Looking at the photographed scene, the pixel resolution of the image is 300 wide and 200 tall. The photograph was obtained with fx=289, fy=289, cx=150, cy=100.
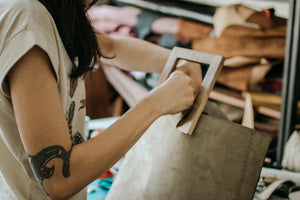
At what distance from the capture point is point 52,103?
52 cm

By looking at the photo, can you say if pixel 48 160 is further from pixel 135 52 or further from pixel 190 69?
pixel 135 52

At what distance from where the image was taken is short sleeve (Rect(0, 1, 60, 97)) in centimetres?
50

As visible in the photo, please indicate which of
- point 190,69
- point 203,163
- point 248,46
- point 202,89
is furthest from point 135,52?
point 248,46

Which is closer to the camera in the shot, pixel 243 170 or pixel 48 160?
pixel 48 160

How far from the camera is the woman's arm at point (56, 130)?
504 mm

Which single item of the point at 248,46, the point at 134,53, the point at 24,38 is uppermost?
the point at 24,38

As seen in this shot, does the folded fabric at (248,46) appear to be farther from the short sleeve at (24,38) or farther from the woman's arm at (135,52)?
the short sleeve at (24,38)

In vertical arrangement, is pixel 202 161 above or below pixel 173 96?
below

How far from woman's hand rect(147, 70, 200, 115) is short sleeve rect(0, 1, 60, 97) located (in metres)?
0.22

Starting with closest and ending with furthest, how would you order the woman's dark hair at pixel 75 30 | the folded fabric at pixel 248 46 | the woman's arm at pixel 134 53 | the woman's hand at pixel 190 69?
the woman's dark hair at pixel 75 30
the woman's hand at pixel 190 69
the woman's arm at pixel 134 53
the folded fabric at pixel 248 46

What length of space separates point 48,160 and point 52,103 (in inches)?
4.2

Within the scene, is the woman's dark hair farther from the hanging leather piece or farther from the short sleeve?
the hanging leather piece

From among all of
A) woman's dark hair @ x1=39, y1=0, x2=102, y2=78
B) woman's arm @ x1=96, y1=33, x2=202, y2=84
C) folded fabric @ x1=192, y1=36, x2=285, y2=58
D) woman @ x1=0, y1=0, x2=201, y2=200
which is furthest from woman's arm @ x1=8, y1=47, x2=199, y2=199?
folded fabric @ x1=192, y1=36, x2=285, y2=58

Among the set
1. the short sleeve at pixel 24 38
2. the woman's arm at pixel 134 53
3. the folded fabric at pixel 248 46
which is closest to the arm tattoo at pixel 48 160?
the short sleeve at pixel 24 38
